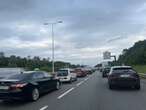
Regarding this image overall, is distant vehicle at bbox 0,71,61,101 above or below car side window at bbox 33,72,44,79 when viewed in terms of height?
below

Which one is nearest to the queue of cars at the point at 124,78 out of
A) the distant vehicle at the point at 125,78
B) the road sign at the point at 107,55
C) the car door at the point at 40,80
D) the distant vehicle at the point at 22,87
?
the distant vehicle at the point at 125,78

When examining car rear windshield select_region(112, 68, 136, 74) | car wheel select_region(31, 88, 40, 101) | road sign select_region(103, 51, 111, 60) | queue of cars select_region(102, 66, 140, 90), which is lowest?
car wheel select_region(31, 88, 40, 101)

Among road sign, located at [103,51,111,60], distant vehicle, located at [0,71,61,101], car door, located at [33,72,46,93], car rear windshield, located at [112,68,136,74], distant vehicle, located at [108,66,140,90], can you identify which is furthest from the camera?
road sign, located at [103,51,111,60]

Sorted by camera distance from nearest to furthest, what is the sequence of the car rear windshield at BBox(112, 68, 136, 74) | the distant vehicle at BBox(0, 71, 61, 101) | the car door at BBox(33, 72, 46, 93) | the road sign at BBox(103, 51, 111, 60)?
the distant vehicle at BBox(0, 71, 61, 101) → the car door at BBox(33, 72, 46, 93) → the car rear windshield at BBox(112, 68, 136, 74) → the road sign at BBox(103, 51, 111, 60)

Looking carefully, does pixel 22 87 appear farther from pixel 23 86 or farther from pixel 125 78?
pixel 125 78

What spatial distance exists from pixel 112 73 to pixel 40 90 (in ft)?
18.8

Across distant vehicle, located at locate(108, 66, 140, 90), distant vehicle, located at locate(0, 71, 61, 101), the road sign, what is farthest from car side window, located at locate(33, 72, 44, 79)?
the road sign

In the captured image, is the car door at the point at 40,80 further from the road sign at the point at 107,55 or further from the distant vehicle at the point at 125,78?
the road sign at the point at 107,55

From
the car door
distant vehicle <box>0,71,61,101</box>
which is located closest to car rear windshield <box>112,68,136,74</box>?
the car door

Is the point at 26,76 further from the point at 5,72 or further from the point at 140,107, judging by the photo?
the point at 5,72

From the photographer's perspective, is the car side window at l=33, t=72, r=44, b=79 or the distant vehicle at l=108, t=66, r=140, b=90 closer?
the car side window at l=33, t=72, r=44, b=79

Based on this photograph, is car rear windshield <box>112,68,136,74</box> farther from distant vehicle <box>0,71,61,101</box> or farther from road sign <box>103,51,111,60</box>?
road sign <box>103,51,111,60</box>

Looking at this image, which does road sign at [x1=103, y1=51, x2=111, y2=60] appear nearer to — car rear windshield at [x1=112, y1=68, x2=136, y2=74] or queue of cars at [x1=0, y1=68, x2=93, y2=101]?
car rear windshield at [x1=112, y1=68, x2=136, y2=74]

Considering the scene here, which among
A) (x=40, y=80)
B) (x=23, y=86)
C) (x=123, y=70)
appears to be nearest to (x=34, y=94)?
(x=23, y=86)
